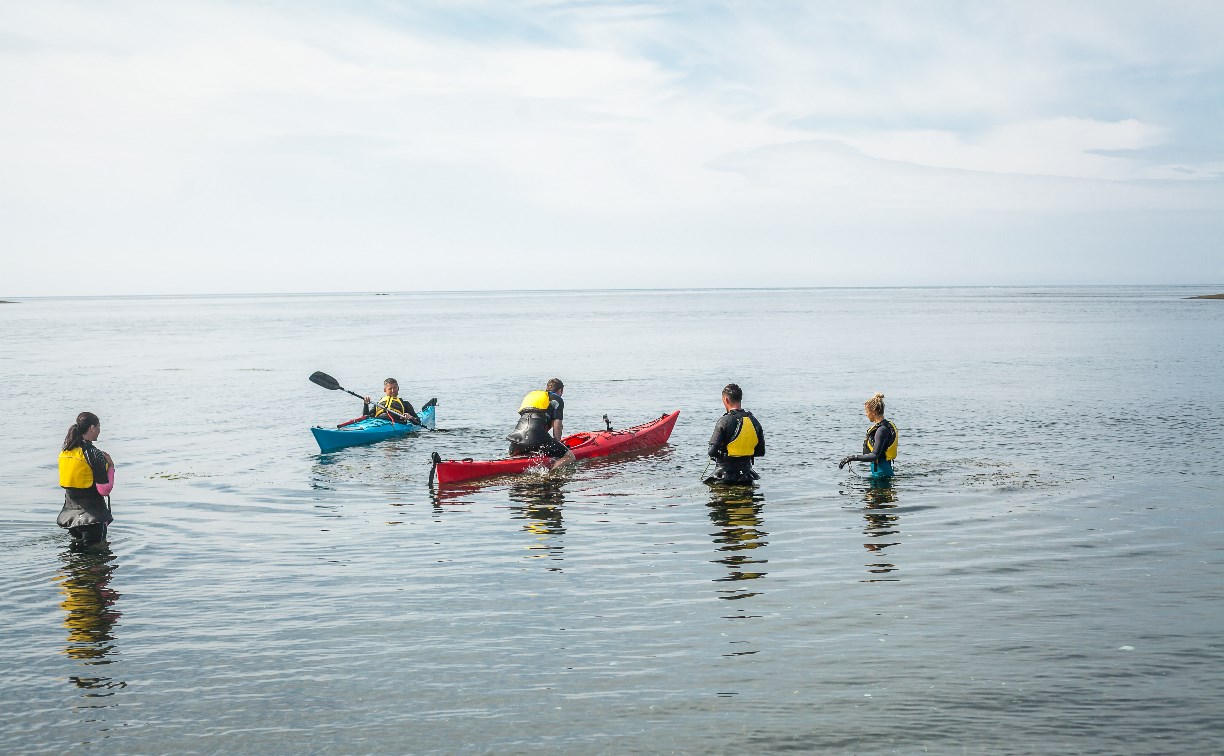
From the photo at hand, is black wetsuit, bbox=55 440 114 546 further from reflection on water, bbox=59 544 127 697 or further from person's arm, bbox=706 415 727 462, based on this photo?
person's arm, bbox=706 415 727 462

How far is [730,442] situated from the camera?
16547 millimetres

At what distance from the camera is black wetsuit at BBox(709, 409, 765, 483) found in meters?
16.4

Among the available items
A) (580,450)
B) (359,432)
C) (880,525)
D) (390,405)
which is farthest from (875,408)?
(390,405)

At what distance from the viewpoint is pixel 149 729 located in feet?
24.6

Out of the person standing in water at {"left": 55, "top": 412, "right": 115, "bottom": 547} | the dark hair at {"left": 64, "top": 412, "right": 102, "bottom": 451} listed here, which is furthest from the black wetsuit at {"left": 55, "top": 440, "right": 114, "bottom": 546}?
the dark hair at {"left": 64, "top": 412, "right": 102, "bottom": 451}

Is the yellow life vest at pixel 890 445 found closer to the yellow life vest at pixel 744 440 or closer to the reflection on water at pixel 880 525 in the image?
the reflection on water at pixel 880 525

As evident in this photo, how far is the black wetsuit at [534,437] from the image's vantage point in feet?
60.3

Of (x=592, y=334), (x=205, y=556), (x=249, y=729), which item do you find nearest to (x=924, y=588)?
(x=249, y=729)

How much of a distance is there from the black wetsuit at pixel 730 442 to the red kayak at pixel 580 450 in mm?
3657

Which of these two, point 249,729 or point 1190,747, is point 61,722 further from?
point 1190,747

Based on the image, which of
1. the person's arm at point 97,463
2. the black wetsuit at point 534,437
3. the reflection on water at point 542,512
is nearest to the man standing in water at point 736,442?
the reflection on water at point 542,512

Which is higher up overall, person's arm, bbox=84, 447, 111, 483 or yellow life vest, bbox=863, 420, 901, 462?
person's arm, bbox=84, 447, 111, 483

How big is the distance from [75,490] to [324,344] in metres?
71.0

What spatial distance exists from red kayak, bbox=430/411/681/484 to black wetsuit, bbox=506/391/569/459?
148 mm
